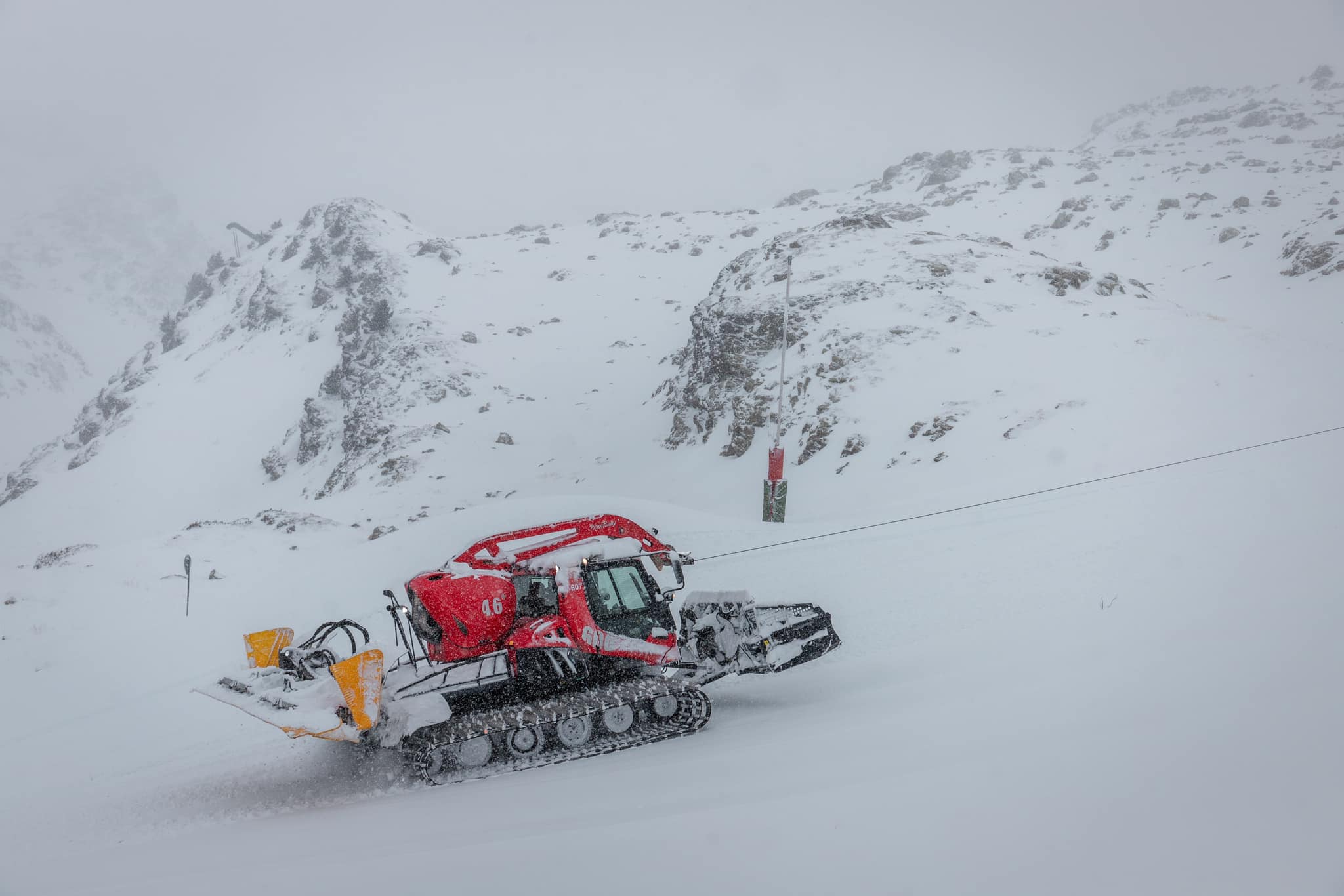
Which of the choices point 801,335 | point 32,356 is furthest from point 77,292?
point 801,335

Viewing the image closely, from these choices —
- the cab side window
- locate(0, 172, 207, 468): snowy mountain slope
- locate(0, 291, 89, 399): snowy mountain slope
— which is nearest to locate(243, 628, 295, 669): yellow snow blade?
the cab side window

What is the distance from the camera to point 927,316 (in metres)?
25.7

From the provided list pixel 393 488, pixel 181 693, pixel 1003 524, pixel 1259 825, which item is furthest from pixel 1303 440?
pixel 393 488

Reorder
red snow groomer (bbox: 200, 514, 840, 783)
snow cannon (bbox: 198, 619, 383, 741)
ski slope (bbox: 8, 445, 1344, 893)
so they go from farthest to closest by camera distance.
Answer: red snow groomer (bbox: 200, 514, 840, 783)
snow cannon (bbox: 198, 619, 383, 741)
ski slope (bbox: 8, 445, 1344, 893)

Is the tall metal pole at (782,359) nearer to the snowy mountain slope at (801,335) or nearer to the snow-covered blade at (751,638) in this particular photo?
the snowy mountain slope at (801,335)

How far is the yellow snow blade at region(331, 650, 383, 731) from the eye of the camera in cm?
575

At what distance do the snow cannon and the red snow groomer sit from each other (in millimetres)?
16

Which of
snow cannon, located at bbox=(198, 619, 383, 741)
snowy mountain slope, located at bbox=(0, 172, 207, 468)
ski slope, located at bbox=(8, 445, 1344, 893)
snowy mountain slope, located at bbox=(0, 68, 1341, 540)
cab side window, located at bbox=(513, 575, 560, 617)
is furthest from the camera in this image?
snowy mountain slope, located at bbox=(0, 172, 207, 468)

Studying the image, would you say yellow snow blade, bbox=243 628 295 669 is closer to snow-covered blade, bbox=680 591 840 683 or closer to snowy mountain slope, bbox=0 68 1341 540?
snow-covered blade, bbox=680 591 840 683

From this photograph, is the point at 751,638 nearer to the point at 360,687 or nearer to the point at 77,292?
the point at 360,687

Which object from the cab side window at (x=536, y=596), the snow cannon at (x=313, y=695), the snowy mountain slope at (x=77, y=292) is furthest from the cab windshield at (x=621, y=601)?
the snowy mountain slope at (x=77, y=292)

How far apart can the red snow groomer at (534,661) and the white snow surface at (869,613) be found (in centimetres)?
40

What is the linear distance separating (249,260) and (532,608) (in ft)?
269

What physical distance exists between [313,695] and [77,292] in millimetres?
192146
